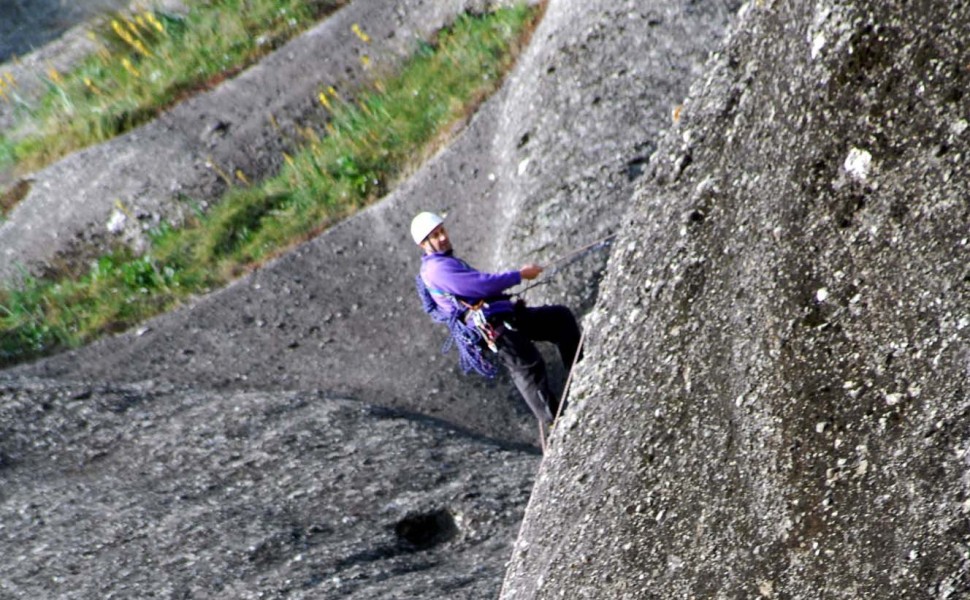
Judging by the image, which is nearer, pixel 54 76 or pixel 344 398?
pixel 344 398

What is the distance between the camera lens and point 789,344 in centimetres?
469

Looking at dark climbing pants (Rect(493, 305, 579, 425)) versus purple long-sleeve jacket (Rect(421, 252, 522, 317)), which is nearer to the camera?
purple long-sleeve jacket (Rect(421, 252, 522, 317))

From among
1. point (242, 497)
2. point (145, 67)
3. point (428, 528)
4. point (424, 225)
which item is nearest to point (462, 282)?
point (424, 225)

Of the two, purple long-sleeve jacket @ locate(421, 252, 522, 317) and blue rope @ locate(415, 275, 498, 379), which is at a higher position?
purple long-sleeve jacket @ locate(421, 252, 522, 317)

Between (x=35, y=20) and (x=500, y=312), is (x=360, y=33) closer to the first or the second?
(x=500, y=312)

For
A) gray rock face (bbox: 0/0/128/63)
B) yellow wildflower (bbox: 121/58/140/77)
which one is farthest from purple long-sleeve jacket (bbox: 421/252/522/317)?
gray rock face (bbox: 0/0/128/63)

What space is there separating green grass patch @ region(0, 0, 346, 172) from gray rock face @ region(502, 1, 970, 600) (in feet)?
47.7

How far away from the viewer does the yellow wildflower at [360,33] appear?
17.8m

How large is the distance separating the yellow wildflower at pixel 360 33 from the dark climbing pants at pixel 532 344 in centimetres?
849

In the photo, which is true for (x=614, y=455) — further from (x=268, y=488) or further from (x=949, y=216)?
(x=268, y=488)

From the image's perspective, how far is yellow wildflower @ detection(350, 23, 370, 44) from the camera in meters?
17.8

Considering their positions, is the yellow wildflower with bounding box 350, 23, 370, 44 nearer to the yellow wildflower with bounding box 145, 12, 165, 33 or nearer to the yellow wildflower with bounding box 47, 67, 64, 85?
the yellow wildflower with bounding box 145, 12, 165, 33

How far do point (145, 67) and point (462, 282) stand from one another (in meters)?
11.6

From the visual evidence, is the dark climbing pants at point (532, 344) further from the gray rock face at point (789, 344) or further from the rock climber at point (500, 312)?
the gray rock face at point (789, 344)
